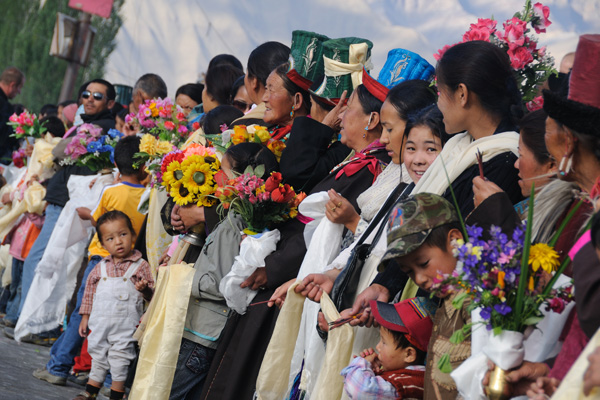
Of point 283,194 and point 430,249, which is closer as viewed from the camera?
point 430,249

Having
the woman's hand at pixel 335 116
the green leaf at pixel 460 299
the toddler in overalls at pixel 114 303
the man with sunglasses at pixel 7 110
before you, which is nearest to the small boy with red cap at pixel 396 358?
the green leaf at pixel 460 299

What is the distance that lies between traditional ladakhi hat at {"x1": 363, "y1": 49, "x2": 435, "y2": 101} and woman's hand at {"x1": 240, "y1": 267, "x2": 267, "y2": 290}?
1133 mm

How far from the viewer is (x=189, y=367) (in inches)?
196

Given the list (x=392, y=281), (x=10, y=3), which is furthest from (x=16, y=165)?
(x=10, y=3)

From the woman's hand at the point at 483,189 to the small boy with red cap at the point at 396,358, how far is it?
48 centimetres

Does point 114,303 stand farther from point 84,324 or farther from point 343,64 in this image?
point 343,64

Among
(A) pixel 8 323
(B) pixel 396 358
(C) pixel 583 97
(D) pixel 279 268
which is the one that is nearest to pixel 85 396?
(D) pixel 279 268

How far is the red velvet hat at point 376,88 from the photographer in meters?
4.46

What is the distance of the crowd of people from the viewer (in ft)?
8.89

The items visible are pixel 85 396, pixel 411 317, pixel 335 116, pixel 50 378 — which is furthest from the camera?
pixel 50 378

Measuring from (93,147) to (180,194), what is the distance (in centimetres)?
302

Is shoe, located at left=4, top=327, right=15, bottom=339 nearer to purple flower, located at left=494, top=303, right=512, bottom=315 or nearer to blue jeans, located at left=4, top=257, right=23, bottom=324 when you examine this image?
blue jeans, located at left=4, top=257, right=23, bottom=324

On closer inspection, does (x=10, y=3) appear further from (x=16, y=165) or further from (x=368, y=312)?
(x=368, y=312)

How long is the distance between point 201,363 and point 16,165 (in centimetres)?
718
